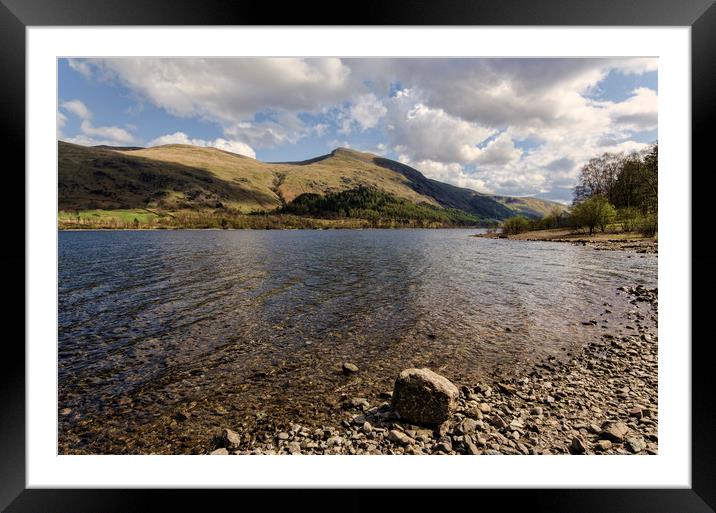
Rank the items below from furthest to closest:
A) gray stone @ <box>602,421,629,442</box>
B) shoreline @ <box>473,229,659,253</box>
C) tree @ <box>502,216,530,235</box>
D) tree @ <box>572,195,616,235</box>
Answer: tree @ <box>502,216,530,235</box> → tree @ <box>572,195,616,235</box> → shoreline @ <box>473,229,659,253</box> → gray stone @ <box>602,421,629,442</box>

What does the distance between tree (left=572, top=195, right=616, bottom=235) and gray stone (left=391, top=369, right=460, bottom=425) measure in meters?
61.1

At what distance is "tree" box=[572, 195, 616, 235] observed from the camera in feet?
165

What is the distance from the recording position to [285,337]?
1036 centimetres

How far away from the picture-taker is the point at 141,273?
978 inches

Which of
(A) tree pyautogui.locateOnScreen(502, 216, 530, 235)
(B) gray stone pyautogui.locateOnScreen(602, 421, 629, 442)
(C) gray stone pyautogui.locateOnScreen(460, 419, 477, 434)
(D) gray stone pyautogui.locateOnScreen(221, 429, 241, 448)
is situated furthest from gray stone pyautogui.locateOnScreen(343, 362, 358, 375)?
(A) tree pyautogui.locateOnScreen(502, 216, 530, 235)

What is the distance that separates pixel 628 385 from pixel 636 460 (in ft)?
15.0

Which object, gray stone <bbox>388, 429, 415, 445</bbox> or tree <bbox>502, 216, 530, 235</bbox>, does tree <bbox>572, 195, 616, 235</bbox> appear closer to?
tree <bbox>502, 216, 530, 235</bbox>

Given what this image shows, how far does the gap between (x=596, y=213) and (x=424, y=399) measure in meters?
62.3

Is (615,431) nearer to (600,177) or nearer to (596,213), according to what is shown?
(596,213)
